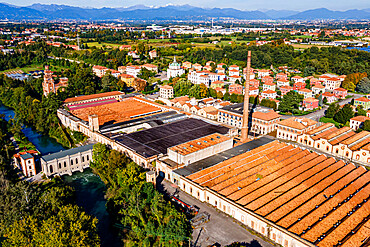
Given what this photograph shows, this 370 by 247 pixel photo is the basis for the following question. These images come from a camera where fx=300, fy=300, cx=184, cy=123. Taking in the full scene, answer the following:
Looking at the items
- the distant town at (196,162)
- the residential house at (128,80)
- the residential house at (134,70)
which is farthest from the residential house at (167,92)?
the residential house at (134,70)

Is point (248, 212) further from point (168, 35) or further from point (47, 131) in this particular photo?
point (168, 35)

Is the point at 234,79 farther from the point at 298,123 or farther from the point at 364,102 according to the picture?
the point at 298,123

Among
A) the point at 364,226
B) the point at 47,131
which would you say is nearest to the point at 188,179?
the point at 364,226

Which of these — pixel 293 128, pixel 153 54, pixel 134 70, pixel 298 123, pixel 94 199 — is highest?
pixel 153 54

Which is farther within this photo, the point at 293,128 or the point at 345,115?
the point at 345,115

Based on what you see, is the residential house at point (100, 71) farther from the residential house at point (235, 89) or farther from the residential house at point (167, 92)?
the residential house at point (235, 89)

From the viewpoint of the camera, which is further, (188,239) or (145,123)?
(145,123)

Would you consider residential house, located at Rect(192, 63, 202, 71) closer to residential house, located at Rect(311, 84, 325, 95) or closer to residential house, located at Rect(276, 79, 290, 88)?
residential house, located at Rect(276, 79, 290, 88)

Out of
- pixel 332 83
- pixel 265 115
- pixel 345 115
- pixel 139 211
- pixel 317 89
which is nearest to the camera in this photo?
pixel 139 211

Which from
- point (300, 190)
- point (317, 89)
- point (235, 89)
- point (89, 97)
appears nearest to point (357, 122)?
point (317, 89)
